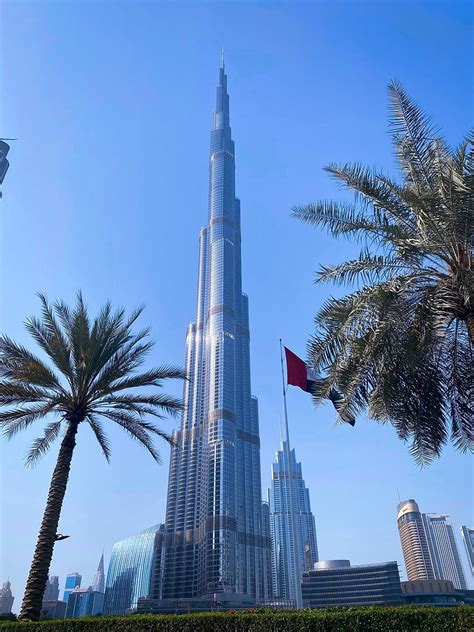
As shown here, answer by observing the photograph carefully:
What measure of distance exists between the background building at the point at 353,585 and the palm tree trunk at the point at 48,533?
126 m

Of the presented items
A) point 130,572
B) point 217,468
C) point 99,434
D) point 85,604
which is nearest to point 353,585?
point 217,468

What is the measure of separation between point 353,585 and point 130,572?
71837 millimetres

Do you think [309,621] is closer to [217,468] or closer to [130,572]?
[217,468]

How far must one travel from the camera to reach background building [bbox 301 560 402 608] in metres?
123

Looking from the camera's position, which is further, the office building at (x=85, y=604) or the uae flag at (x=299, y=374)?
the office building at (x=85, y=604)

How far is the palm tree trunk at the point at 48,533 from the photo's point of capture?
578 inches

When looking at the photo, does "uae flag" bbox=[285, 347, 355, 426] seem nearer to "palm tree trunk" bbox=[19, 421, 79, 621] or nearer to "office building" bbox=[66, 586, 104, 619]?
"palm tree trunk" bbox=[19, 421, 79, 621]

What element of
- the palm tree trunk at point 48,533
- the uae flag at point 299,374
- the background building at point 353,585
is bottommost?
the palm tree trunk at point 48,533

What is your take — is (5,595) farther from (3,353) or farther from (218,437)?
(3,353)

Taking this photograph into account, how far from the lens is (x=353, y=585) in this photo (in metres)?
126

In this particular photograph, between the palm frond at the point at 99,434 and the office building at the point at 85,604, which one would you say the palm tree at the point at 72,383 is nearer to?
the palm frond at the point at 99,434

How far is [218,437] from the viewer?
14875 cm

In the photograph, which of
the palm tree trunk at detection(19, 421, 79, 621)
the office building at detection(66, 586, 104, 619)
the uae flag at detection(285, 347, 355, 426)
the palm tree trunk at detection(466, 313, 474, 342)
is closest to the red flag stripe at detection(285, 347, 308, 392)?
the uae flag at detection(285, 347, 355, 426)

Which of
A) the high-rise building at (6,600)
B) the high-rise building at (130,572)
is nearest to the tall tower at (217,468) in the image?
the high-rise building at (130,572)
